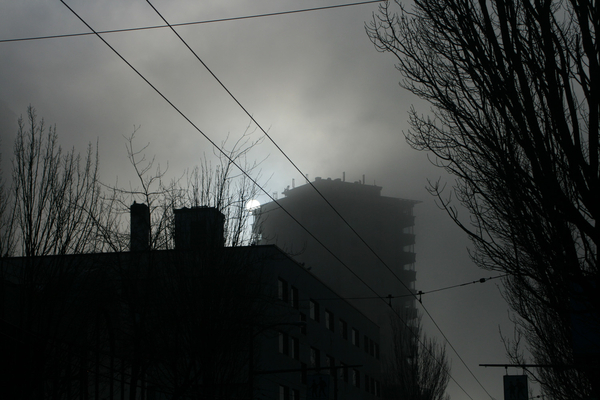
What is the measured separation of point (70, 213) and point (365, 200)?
304ft

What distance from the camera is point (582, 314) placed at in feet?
27.1

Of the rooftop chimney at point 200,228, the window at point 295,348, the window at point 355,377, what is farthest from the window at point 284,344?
the window at point 355,377

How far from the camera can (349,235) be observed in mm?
98688

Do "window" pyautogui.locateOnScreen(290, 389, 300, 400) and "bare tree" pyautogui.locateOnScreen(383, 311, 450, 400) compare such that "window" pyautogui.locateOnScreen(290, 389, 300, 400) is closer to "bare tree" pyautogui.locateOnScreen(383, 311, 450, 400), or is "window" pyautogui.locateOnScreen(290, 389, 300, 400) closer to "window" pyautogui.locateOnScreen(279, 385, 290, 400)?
"window" pyautogui.locateOnScreen(279, 385, 290, 400)

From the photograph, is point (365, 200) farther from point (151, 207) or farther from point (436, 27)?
point (436, 27)

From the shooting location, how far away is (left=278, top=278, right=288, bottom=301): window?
3249cm

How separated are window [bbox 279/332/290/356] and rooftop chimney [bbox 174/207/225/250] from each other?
12.4 m

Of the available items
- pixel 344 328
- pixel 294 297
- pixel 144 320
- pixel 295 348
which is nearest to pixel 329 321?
pixel 344 328

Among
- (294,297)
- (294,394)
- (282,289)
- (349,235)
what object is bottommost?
(294,394)

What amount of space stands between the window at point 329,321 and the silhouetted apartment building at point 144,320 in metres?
8.86

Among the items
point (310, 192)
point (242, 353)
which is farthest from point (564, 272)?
point (310, 192)

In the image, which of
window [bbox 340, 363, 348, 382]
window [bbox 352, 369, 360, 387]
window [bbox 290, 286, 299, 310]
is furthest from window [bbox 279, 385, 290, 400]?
window [bbox 352, 369, 360, 387]

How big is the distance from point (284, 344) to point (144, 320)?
663 inches

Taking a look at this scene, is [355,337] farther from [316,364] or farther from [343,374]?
[316,364]
